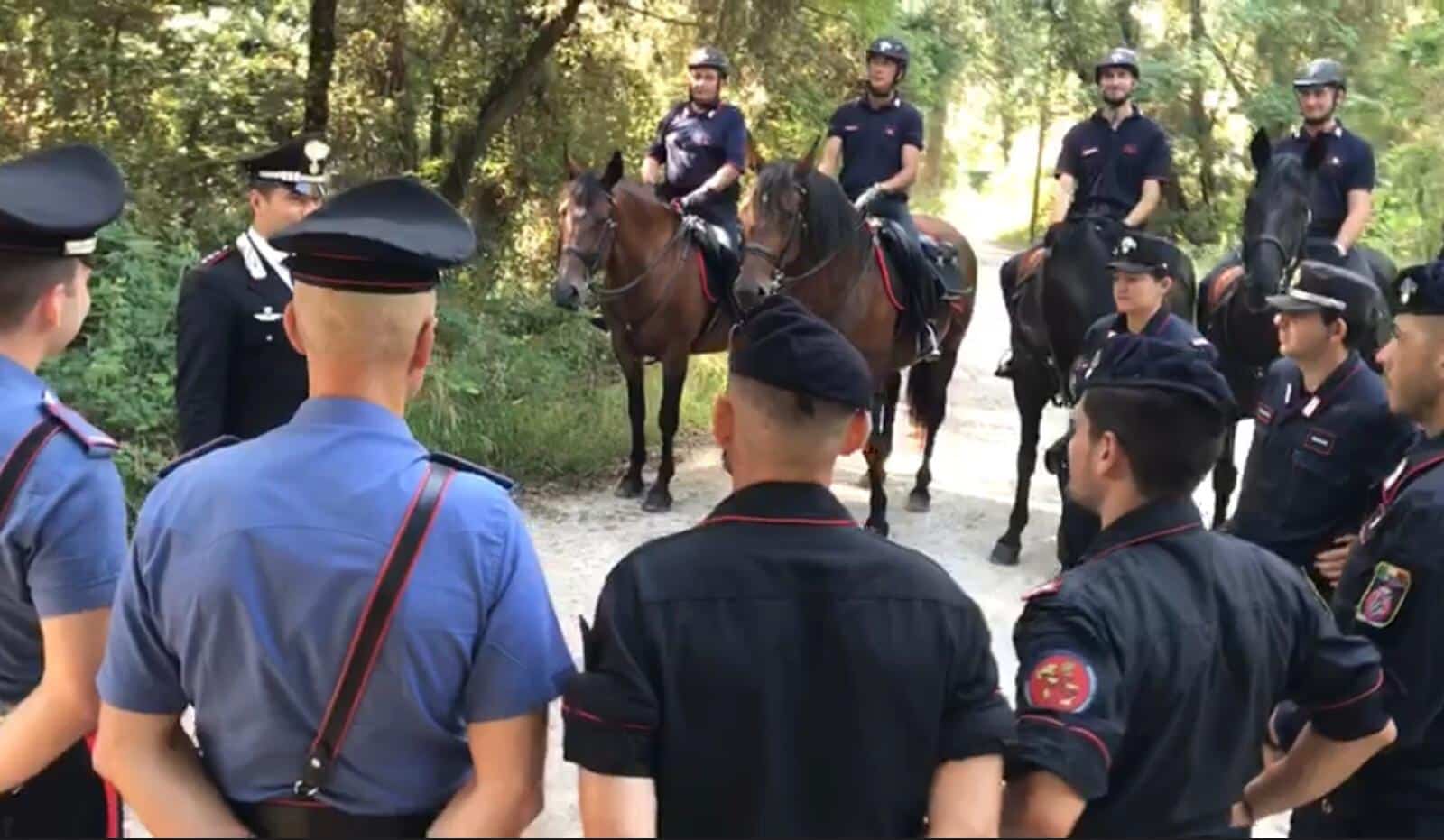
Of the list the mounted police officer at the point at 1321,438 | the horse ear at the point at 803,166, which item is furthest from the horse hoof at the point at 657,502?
the mounted police officer at the point at 1321,438

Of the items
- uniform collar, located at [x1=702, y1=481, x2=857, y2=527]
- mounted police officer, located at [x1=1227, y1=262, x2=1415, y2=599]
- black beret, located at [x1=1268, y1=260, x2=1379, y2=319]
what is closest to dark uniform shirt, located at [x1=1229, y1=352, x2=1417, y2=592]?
mounted police officer, located at [x1=1227, y1=262, x2=1415, y2=599]

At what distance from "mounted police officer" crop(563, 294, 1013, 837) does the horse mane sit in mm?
5639

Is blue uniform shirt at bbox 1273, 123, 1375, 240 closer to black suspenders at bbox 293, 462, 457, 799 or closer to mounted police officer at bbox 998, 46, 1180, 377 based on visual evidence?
mounted police officer at bbox 998, 46, 1180, 377

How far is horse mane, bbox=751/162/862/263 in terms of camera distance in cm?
752

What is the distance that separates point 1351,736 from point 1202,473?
55 cm

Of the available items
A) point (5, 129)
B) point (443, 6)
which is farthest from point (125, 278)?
point (443, 6)

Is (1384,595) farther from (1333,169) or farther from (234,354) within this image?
(1333,169)

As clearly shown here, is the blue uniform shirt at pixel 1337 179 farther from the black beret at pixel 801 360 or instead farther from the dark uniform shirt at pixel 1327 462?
the black beret at pixel 801 360

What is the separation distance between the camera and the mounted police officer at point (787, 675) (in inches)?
73.8

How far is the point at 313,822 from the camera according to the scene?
196 centimetres

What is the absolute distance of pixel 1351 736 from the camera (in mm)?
2365

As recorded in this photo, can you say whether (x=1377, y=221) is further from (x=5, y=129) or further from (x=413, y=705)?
(x=413, y=705)

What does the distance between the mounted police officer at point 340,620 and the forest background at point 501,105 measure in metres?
5.47

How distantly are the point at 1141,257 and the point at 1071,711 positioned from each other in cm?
379
